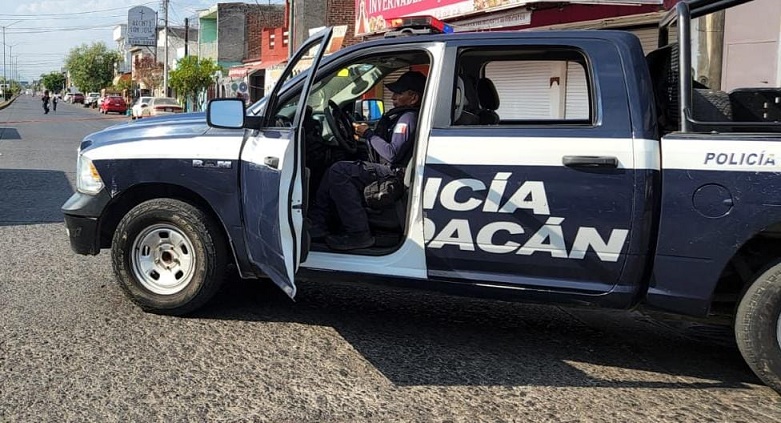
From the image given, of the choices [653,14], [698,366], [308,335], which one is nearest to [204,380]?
[308,335]

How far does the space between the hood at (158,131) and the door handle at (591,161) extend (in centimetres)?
205

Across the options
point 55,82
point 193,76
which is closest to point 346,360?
point 193,76

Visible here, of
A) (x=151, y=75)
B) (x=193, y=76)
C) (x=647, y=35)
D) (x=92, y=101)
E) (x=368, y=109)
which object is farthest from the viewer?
(x=92, y=101)

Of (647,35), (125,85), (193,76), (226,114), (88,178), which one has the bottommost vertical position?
(88,178)

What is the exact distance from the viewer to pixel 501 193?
168 inches

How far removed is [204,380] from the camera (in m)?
4.04

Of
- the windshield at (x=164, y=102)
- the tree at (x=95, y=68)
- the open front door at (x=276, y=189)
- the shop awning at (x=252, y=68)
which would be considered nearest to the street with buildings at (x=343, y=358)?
the open front door at (x=276, y=189)

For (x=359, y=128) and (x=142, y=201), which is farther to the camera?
(x=359, y=128)

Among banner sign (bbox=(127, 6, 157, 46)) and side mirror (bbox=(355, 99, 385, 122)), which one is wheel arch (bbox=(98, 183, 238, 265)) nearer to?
side mirror (bbox=(355, 99, 385, 122))

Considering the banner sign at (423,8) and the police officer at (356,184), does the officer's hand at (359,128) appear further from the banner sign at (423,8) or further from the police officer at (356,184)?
the banner sign at (423,8)

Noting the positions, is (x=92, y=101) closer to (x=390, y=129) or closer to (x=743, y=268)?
(x=390, y=129)

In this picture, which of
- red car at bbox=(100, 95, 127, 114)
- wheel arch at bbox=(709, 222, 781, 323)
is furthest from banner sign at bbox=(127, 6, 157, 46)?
wheel arch at bbox=(709, 222, 781, 323)

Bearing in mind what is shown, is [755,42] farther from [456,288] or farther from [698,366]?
[456,288]

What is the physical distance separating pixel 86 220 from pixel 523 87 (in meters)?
9.68
